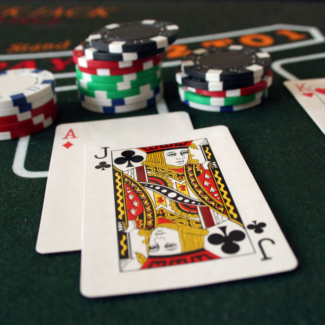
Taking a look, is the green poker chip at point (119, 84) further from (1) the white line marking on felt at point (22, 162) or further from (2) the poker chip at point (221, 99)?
(1) the white line marking on felt at point (22, 162)

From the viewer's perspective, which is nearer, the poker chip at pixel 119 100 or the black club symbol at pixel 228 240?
the black club symbol at pixel 228 240

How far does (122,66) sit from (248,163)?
0.63 m

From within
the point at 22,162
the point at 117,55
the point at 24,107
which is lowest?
the point at 22,162

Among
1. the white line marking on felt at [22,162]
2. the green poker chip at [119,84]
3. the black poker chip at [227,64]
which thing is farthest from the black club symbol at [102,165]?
the black poker chip at [227,64]

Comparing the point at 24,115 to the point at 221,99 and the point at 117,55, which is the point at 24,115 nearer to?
the point at 117,55

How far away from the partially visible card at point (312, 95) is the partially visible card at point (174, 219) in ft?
1.30

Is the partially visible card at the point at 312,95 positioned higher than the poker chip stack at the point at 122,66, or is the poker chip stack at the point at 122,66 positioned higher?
the poker chip stack at the point at 122,66

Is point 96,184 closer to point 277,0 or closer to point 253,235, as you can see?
point 253,235

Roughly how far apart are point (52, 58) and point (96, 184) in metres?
1.25

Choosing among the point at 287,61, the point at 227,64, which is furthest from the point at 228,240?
the point at 287,61

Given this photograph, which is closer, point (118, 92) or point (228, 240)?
point (228, 240)

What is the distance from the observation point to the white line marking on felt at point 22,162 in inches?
48.7

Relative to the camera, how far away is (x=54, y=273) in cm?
88

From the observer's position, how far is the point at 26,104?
1.38 m
